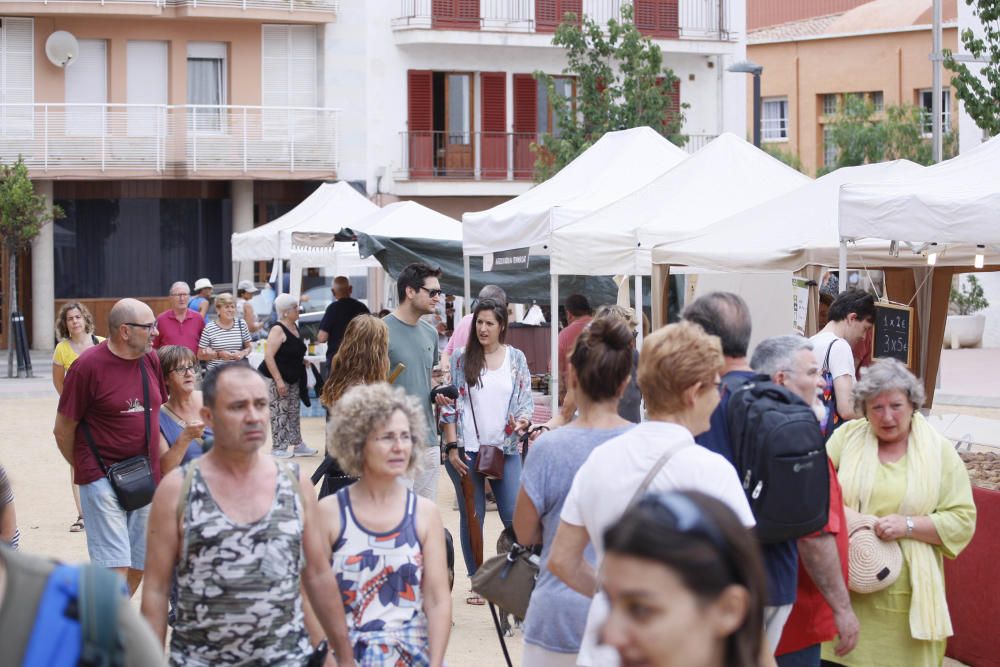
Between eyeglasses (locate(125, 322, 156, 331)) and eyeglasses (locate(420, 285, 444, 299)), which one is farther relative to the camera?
eyeglasses (locate(420, 285, 444, 299))

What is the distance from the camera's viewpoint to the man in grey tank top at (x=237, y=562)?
3.95 m

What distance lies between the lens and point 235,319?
14.8 metres

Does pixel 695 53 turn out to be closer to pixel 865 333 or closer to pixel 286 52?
pixel 286 52

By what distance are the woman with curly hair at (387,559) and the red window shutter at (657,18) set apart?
1281 inches

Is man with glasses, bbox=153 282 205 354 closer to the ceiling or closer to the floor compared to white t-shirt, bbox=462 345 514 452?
closer to the ceiling

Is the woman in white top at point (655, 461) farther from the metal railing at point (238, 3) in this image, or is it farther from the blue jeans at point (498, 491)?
the metal railing at point (238, 3)

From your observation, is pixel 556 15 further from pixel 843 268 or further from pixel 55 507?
pixel 843 268

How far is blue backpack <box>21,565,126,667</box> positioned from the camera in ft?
7.77

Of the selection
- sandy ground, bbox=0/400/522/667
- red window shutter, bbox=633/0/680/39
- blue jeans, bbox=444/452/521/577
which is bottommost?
sandy ground, bbox=0/400/522/667

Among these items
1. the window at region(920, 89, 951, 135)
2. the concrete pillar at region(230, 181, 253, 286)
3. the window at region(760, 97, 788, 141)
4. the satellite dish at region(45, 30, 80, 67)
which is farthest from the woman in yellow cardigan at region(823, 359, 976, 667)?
the window at region(760, 97, 788, 141)

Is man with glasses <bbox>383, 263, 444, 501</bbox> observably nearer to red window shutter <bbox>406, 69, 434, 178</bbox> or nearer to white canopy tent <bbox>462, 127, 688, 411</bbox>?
white canopy tent <bbox>462, 127, 688, 411</bbox>

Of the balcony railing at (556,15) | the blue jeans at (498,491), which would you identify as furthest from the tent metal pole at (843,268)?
the balcony railing at (556,15)

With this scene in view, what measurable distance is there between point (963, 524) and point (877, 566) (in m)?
0.38

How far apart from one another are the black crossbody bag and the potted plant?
2589 cm
